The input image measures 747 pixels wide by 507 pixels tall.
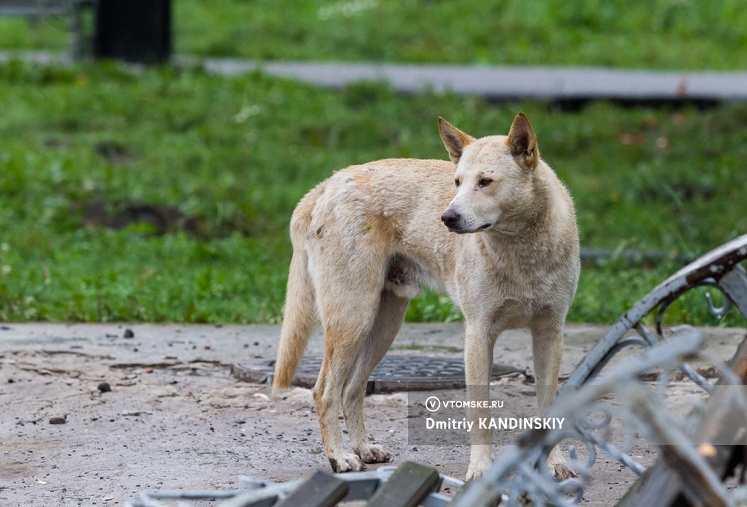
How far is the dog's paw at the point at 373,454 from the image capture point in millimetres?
4449

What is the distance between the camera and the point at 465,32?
17094mm

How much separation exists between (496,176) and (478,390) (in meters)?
0.77

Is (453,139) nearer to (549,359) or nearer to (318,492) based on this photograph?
(549,359)

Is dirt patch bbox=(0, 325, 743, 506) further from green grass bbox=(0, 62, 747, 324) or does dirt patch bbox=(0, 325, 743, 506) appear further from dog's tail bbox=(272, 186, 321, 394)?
green grass bbox=(0, 62, 747, 324)

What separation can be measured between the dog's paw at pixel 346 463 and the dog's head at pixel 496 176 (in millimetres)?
1013

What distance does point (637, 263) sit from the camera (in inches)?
308

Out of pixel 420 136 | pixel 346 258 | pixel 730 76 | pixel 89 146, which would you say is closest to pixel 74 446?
pixel 346 258

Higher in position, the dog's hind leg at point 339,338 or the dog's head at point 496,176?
the dog's head at point 496,176

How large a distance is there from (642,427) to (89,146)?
30.2 ft

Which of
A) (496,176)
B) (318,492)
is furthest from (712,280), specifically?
(496,176)

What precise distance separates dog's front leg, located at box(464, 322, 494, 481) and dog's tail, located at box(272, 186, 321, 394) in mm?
697

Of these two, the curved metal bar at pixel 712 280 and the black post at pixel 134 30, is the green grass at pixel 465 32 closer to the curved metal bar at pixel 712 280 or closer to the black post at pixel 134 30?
the black post at pixel 134 30

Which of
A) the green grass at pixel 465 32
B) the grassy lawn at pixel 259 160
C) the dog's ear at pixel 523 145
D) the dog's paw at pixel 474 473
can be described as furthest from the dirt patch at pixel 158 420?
the green grass at pixel 465 32

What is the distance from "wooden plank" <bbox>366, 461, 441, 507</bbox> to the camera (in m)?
2.94
